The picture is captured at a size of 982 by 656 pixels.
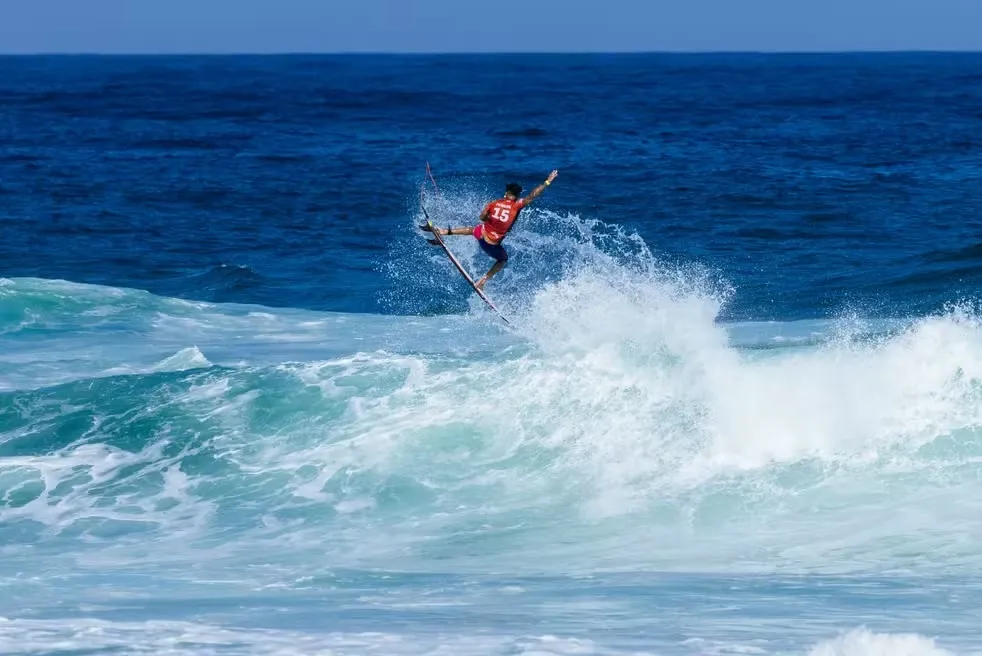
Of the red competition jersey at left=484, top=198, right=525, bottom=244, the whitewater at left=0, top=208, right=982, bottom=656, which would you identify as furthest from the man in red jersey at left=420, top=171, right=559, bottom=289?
the whitewater at left=0, top=208, right=982, bottom=656

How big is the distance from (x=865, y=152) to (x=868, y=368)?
30079 millimetres

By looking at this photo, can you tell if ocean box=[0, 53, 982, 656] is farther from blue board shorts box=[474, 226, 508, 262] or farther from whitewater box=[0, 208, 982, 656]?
blue board shorts box=[474, 226, 508, 262]

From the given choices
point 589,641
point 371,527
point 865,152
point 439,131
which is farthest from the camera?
point 439,131

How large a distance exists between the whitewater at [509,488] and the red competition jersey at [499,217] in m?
1.08

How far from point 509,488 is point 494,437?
1.14 meters

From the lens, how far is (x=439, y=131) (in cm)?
5275

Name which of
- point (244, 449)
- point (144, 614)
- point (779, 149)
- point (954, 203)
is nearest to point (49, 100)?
point (779, 149)

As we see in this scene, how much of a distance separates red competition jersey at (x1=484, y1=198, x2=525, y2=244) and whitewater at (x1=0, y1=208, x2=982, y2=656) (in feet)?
3.54

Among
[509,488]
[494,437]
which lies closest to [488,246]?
[494,437]

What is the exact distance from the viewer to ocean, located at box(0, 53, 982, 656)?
10250 millimetres

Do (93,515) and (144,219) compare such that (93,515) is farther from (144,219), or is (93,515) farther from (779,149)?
(779,149)

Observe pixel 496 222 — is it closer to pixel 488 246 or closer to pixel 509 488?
pixel 488 246

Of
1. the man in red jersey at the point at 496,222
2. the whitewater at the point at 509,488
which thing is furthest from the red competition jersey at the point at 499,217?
the whitewater at the point at 509,488

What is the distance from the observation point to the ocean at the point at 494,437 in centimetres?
1025
